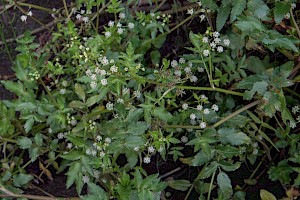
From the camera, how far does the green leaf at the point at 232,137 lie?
1854mm

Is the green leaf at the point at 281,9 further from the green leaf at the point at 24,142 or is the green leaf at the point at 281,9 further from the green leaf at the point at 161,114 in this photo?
the green leaf at the point at 24,142

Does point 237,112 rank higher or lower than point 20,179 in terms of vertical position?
higher

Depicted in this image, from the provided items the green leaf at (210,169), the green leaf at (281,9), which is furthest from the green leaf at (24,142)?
the green leaf at (281,9)

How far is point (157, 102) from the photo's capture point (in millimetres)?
1788

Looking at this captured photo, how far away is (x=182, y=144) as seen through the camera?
7.22 ft

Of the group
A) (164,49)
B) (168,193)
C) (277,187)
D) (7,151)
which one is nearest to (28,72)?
(7,151)

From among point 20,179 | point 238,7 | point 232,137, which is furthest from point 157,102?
point 20,179

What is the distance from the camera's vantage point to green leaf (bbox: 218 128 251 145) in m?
1.85

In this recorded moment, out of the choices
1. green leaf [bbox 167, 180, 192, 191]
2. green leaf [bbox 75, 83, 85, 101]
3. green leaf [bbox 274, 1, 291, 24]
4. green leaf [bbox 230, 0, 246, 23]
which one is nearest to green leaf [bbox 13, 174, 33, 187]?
green leaf [bbox 75, 83, 85, 101]

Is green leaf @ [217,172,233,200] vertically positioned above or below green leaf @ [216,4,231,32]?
below

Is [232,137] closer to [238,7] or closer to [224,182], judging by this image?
[224,182]

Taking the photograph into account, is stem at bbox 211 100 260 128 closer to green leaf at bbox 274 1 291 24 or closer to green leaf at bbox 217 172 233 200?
green leaf at bbox 217 172 233 200

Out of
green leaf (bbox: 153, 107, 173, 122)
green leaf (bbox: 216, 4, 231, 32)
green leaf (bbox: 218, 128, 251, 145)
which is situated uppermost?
green leaf (bbox: 216, 4, 231, 32)

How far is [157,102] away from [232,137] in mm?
299
